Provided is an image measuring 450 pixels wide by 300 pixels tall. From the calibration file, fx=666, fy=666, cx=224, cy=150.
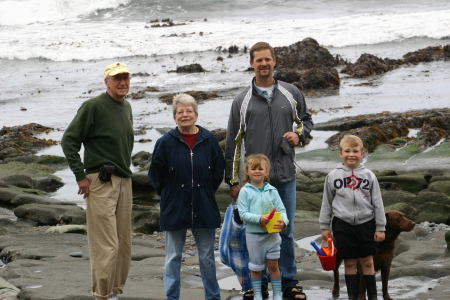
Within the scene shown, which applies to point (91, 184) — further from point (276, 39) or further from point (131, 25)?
point (131, 25)

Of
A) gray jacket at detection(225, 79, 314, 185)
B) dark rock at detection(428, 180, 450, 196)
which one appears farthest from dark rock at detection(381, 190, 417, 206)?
gray jacket at detection(225, 79, 314, 185)

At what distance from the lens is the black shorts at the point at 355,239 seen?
4.91m

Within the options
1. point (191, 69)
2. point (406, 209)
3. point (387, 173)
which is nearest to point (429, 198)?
point (406, 209)

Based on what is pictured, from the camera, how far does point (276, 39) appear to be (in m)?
36.0

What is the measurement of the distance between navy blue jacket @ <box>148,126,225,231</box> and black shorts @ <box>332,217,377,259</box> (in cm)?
94

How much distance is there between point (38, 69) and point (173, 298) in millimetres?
29234

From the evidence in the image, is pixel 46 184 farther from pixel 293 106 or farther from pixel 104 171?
pixel 293 106

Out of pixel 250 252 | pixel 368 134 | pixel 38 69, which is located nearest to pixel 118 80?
pixel 250 252

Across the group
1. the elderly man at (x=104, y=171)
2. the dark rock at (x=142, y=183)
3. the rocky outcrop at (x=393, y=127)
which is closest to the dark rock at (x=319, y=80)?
the rocky outcrop at (x=393, y=127)

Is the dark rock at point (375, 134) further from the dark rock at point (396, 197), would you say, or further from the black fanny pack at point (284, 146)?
the black fanny pack at point (284, 146)

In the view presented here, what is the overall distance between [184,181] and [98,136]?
0.81 meters

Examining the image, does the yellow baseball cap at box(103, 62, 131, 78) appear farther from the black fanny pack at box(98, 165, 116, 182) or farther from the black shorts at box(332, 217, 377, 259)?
the black shorts at box(332, 217, 377, 259)

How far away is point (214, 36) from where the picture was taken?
37.8 meters

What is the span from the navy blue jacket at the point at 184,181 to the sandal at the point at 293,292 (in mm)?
807
